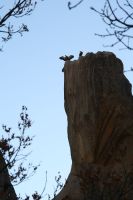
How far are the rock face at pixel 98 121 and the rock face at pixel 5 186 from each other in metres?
1.15

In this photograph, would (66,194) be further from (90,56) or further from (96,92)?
(90,56)

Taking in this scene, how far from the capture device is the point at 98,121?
9.38m

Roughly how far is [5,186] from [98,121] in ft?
7.42

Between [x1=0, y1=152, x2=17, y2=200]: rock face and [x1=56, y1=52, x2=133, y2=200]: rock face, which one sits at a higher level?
[x1=56, y1=52, x2=133, y2=200]: rock face

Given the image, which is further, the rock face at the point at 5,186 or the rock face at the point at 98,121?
the rock face at the point at 98,121

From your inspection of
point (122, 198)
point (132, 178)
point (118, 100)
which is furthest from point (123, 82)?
point (122, 198)

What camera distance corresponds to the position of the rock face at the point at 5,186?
810 cm

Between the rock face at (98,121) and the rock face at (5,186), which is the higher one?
the rock face at (98,121)

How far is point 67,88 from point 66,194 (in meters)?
2.15

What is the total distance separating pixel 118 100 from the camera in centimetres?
949

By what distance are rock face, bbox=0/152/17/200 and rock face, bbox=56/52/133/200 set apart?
1154 mm

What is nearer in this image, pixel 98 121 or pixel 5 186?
pixel 5 186

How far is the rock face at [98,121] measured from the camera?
9.23m

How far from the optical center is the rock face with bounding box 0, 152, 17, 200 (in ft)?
26.6
